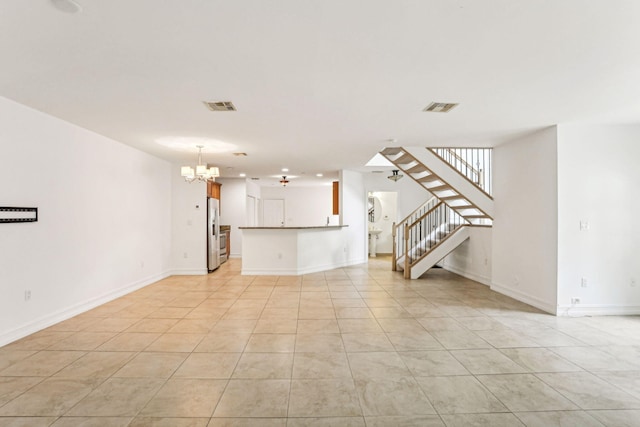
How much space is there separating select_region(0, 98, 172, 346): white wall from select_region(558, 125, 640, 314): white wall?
6.70 m

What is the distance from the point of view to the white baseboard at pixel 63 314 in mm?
3664

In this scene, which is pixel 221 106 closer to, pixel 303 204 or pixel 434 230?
pixel 434 230

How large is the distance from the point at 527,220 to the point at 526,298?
1.22m

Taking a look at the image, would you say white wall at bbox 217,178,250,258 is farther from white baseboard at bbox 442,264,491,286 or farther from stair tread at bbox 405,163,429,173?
white baseboard at bbox 442,264,491,286

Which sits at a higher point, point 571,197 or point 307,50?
point 307,50

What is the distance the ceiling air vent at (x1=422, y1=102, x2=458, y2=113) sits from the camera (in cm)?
375

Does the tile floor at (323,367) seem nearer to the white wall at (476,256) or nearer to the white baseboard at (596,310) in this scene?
the white baseboard at (596,310)

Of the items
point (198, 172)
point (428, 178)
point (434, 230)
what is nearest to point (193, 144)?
point (198, 172)

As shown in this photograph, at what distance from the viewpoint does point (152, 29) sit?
2.22 metres

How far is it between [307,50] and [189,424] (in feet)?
8.99

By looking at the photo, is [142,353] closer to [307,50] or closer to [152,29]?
[152,29]

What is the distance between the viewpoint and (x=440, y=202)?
7895mm

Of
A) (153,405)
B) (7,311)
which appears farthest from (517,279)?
(7,311)

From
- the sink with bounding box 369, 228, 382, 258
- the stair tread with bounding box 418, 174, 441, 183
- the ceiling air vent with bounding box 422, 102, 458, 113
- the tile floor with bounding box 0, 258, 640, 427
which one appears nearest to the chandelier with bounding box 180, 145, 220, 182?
the tile floor with bounding box 0, 258, 640, 427
